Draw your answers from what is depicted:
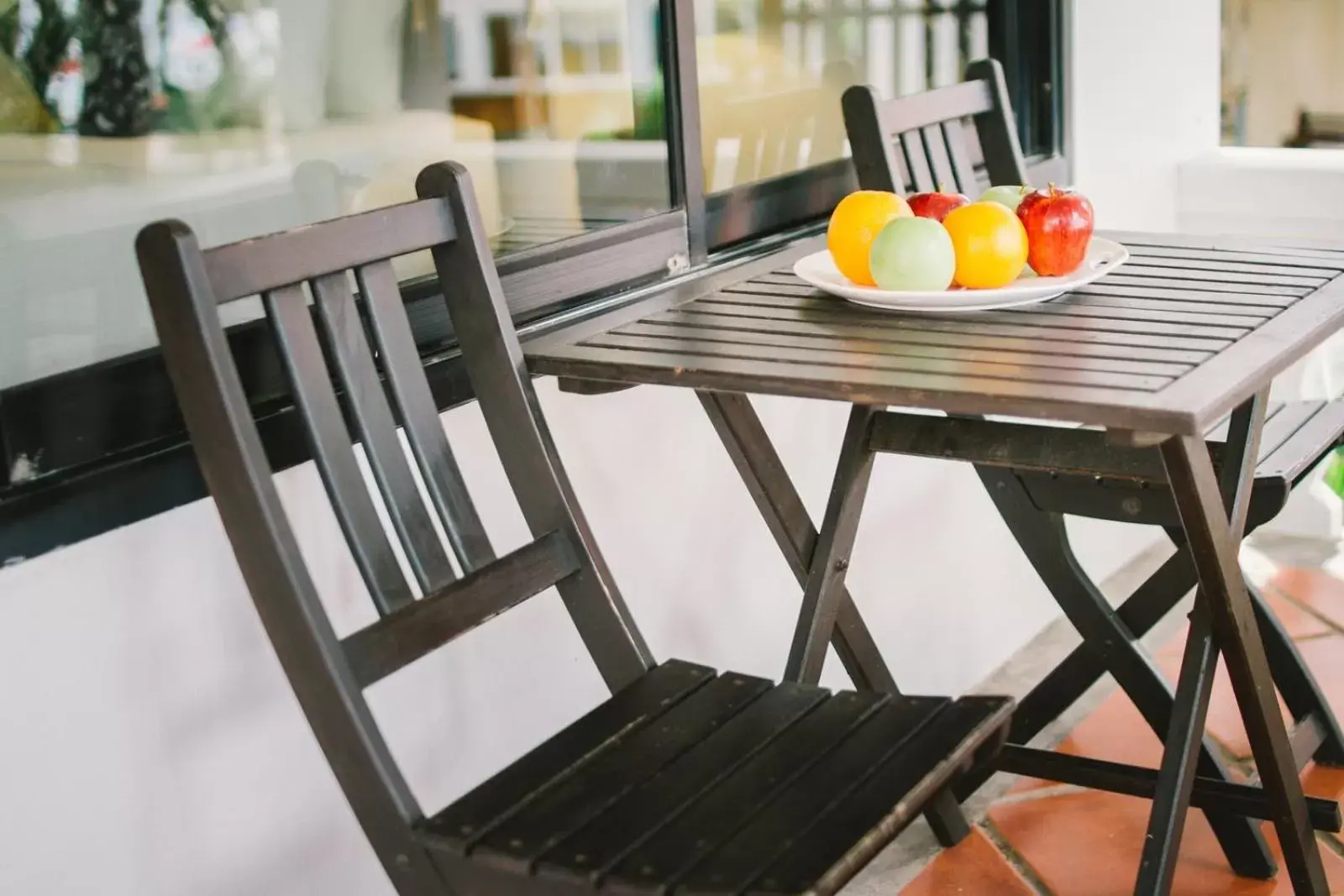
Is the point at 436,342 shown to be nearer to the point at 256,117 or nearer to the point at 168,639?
the point at 256,117

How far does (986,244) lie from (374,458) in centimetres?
75

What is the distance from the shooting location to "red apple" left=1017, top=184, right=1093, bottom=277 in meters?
1.85

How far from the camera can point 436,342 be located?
193 cm

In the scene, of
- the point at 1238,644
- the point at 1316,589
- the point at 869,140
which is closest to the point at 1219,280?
the point at 1238,644

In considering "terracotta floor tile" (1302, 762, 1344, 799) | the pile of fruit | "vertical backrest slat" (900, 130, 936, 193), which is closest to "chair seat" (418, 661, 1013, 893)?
the pile of fruit

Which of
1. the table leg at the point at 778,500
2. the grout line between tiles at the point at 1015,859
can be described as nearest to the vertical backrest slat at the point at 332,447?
the table leg at the point at 778,500

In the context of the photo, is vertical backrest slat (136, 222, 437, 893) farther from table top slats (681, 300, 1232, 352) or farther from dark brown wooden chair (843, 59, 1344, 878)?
dark brown wooden chair (843, 59, 1344, 878)

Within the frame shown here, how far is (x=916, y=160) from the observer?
7.84ft

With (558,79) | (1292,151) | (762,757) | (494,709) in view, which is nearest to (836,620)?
(494,709)

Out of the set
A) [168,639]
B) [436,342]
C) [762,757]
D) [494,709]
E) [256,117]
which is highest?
[256,117]

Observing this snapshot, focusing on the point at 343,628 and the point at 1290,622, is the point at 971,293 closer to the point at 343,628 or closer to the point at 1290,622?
the point at 343,628

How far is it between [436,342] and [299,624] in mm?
630

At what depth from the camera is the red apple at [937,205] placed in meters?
1.94

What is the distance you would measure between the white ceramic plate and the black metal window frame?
36 centimetres
